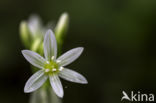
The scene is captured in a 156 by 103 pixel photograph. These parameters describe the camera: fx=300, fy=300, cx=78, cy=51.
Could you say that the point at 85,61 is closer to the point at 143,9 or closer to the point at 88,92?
the point at 88,92

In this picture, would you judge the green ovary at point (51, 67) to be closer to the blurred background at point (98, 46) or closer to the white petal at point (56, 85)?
the white petal at point (56, 85)

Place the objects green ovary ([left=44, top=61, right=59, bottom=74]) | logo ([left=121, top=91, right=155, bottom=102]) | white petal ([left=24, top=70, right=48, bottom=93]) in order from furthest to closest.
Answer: logo ([left=121, top=91, right=155, bottom=102]) → green ovary ([left=44, top=61, right=59, bottom=74]) → white petal ([left=24, top=70, right=48, bottom=93])

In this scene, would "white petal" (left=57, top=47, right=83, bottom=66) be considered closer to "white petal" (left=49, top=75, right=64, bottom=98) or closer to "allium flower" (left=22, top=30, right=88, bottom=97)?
"allium flower" (left=22, top=30, right=88, bottom=97)

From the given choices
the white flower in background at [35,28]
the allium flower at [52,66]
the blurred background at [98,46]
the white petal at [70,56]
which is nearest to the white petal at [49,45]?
the allium flower at [52,66]

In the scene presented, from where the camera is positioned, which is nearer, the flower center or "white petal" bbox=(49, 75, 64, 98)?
"white petal" bbox=(49, 75, 64, 98)

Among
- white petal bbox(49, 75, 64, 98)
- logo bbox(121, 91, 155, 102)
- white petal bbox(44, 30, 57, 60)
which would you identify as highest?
white petal bbox(44, 30, 57, 60)

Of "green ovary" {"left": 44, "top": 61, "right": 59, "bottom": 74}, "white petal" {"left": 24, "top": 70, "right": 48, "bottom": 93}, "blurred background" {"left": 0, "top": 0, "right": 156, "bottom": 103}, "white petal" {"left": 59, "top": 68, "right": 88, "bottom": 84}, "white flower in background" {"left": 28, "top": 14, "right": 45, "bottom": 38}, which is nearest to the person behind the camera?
"white petal" {"left": 24, "top": 70, "right": 48, "bottom": 93}

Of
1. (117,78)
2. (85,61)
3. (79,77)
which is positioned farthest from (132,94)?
(79,77)

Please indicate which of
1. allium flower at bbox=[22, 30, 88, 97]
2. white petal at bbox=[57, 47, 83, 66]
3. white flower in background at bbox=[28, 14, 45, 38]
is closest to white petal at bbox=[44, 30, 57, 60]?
allium flower at bbox=[22, 30, 88, 97]

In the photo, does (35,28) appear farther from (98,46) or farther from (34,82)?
(34,82)
